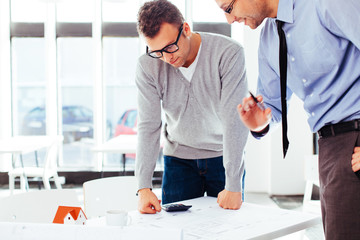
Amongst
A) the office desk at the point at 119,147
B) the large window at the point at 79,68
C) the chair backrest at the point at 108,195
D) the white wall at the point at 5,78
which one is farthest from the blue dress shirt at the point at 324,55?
the white wall at the point at 5,78

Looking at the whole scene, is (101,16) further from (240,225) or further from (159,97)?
(240,225)

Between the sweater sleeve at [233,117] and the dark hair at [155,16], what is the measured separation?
27 cm

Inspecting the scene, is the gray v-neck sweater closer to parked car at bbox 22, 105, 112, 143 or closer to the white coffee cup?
the white coffee cup

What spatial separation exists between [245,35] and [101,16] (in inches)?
83.8

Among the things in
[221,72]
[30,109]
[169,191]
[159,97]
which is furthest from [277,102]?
[30,109]

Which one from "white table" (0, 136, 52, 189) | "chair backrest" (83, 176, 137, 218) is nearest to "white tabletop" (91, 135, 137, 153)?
"white table" (0, 136, 52, 189)

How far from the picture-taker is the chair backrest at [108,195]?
2092 mm

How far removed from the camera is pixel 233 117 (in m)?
1.71

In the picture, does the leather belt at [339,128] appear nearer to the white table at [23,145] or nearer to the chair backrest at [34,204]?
the chair backrest at [34,204]

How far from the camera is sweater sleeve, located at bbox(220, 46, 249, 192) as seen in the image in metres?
1.68

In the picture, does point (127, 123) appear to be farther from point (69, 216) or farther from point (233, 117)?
point (69, 216)

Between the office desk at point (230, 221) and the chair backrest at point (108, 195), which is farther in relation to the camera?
the chair backrest at point (108, 195)

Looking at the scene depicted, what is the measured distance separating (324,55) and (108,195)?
4.37 feet

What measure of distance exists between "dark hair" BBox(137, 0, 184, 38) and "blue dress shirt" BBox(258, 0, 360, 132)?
44cm
